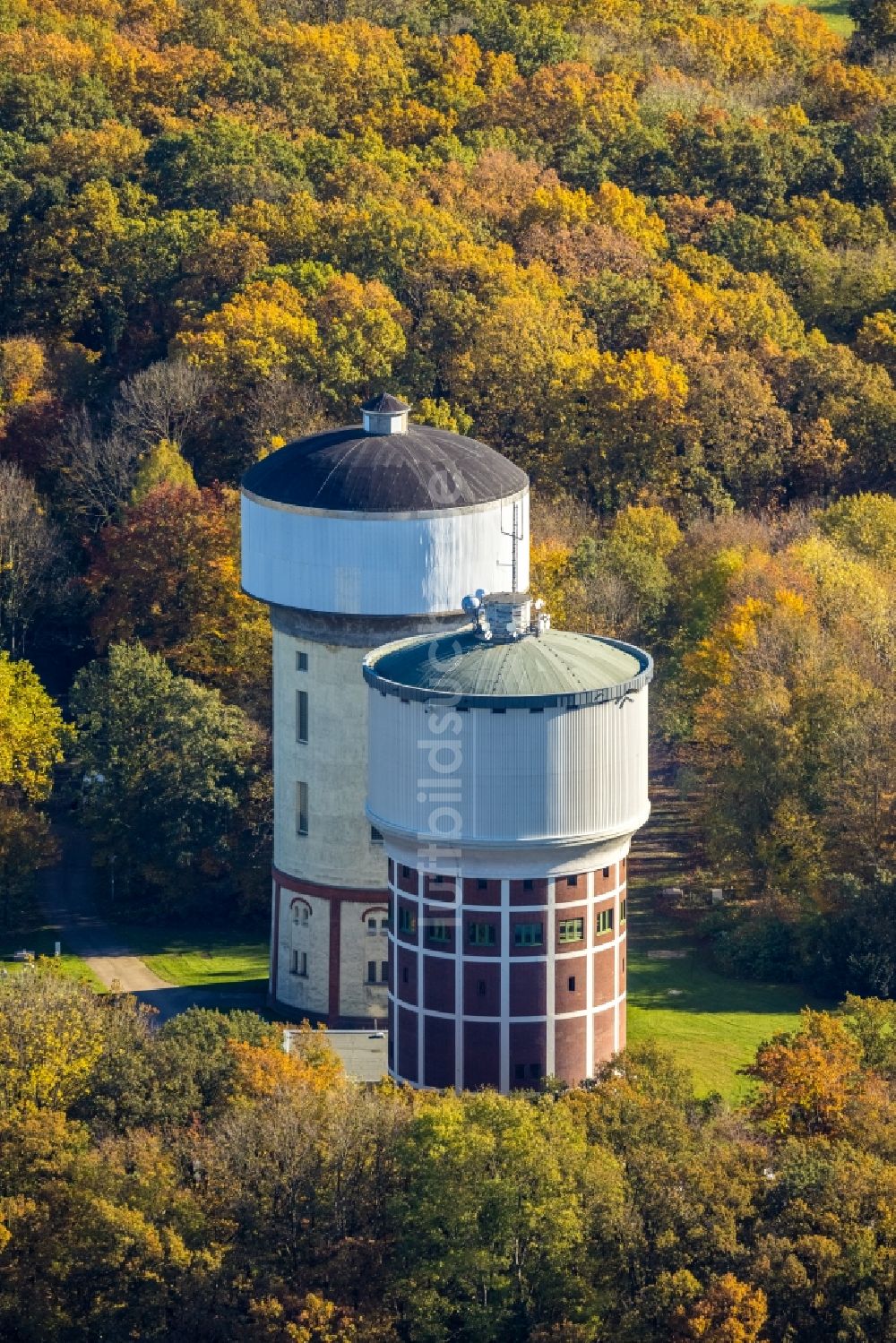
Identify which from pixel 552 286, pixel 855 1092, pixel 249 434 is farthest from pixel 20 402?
pixel 855 1092

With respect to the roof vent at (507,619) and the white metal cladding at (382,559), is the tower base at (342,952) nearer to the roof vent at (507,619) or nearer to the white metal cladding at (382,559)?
the white metal cladding at (382,559)

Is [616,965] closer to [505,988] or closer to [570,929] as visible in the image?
[570,929]

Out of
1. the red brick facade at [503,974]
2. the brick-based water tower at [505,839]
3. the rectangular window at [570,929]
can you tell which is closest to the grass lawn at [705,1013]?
the red brick facade at [503,974]

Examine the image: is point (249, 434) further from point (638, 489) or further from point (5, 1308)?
point (5, 1308)

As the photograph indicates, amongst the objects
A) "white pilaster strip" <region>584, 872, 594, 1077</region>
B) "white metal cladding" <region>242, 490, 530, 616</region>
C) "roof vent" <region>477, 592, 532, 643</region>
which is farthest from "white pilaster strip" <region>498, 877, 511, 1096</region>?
"white metal cladding" <region>242, 490, 530, 616</region>

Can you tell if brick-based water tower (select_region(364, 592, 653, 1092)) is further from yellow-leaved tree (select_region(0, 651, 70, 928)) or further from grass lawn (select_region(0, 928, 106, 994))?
yellow-leaved tree (select_region(0, 651, 70, 928))
